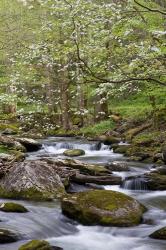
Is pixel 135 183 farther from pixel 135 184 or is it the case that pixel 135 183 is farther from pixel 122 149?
pixel 122 149

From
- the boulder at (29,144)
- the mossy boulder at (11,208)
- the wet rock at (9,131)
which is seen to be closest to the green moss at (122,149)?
the boulder at (29,144)

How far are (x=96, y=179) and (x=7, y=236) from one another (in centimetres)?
462

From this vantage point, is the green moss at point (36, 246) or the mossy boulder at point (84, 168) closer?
the green moss at point (36, 246)

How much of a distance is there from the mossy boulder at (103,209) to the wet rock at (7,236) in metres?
1.60

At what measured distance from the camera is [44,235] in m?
8.10

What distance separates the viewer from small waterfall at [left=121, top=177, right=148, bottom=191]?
38.7ft

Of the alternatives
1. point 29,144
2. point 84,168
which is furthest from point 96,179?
point 29,144

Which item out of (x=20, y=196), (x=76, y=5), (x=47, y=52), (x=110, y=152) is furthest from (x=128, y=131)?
(x=76, y=5)

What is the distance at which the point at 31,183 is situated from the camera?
10266 mm

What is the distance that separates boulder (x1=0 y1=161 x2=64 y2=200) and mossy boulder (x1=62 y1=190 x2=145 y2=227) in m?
1.28

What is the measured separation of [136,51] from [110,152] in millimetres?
7955

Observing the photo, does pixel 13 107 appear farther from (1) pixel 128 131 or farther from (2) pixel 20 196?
(2) pixel 20 196

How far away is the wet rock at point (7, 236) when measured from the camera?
24.0 ft

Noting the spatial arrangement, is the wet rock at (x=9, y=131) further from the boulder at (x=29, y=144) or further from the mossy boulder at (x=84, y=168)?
the mossy boulder at (x=84, y=168)
